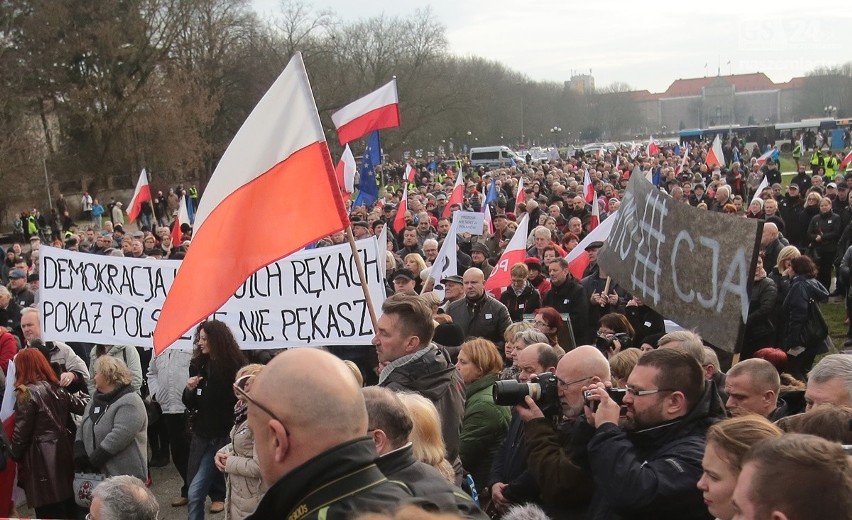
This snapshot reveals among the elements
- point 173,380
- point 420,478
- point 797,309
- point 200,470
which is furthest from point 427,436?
point 797,309

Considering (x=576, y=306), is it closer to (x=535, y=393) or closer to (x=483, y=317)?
(x=483, y=317)

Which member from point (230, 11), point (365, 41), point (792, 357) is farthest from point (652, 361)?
point (365, 41)

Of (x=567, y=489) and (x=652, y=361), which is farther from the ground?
(x=652, y=361)

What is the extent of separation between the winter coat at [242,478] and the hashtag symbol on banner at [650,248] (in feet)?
7.51

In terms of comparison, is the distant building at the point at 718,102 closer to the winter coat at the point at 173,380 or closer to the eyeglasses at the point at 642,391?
the winter coat at the point at 173,380

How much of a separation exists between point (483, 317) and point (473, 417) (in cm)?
270

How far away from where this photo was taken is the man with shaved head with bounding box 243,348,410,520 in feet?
6.73

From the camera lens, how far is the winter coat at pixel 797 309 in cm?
724

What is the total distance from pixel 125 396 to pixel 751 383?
3.83 metres

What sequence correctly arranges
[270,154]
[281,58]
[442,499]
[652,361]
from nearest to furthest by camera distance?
1. [442,499]
2. [652,361]
3. [270,154]
4. [281,58]

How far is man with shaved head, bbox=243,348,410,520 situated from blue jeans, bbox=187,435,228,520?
3489 millimetres

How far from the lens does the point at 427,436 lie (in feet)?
11.3

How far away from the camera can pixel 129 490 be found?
3.66 m

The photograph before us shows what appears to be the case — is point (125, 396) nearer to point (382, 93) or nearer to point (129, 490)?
point (129, 490)
